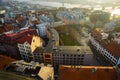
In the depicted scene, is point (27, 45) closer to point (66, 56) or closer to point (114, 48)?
point (66, 56)

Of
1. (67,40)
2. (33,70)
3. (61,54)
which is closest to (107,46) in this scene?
(61,54)

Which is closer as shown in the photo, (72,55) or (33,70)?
(33,70)

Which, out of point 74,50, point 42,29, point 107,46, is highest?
point 42,29

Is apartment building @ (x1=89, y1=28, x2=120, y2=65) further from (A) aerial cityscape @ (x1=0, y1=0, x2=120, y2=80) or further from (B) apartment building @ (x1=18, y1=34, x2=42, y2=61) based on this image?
(B) apartment building @ (x1=18, y1=34, x2=42, y2=61)

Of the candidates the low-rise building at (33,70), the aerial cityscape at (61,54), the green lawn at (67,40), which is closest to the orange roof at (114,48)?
the aerial cityscape at (61,54)

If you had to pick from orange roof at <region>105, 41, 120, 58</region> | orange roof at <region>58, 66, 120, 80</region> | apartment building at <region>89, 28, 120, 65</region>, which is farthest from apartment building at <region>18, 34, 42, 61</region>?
orange roof at <region>105, 41, 120, 58</region>

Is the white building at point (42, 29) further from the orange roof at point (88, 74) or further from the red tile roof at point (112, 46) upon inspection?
the orange roof at point (88, 74)
